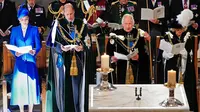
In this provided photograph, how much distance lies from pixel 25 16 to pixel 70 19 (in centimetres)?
53

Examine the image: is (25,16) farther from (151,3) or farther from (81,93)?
(151,3)

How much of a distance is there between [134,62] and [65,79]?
82 cm

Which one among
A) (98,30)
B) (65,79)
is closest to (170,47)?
(65,79)

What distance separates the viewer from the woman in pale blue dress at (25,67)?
716 centimetres

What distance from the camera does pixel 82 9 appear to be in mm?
7266

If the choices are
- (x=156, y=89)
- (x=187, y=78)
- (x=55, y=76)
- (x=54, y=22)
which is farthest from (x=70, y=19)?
(x=156, y=89)

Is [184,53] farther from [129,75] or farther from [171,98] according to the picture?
[171,98]

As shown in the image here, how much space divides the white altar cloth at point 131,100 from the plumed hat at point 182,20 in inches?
80.2

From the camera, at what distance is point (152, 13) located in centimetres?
806

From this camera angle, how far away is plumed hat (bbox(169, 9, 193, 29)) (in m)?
7.37

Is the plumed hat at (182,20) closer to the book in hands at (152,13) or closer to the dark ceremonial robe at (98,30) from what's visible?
the book in hands at (152,13)

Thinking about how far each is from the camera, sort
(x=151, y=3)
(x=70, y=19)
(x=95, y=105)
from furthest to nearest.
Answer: (x=151, y=3) → (x=70, y=19) → (x=95, y=105)

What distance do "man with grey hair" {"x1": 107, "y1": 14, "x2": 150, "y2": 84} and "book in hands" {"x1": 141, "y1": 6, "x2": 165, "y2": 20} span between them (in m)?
0.80

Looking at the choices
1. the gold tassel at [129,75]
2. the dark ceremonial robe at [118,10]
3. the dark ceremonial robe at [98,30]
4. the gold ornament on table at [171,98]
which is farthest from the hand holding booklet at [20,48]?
the gold ornament on table at [171,98]
